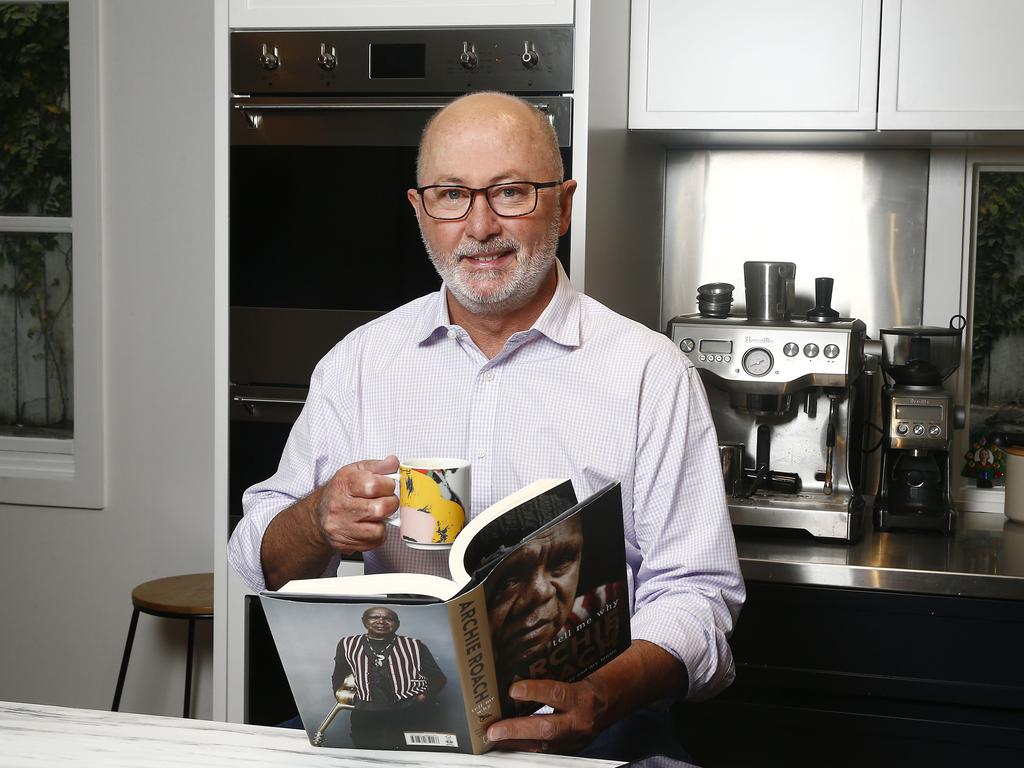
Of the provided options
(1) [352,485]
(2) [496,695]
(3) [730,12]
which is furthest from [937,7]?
(2) [496,695]

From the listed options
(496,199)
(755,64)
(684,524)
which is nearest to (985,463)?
(755,64)

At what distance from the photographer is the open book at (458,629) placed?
38.4 inches

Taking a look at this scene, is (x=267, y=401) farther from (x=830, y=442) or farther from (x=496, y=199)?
(x=830, y=442)

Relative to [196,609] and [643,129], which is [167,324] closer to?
[196,609]

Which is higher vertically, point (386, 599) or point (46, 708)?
point (386, 599)

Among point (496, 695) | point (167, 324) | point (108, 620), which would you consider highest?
point (167, 324)

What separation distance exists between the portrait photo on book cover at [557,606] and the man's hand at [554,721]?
0.01m

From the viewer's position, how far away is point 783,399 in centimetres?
231

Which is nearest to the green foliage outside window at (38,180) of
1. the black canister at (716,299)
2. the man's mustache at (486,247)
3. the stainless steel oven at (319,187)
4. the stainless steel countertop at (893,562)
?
the stainless steel oven at (319,187)

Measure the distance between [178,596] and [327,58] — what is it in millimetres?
1327

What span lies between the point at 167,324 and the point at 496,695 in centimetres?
214

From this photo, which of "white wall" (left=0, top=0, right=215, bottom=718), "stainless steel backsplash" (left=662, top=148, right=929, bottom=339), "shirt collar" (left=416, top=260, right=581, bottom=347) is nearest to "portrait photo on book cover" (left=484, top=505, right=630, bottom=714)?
"shirt collar" (left=416, top=260, right=581, bottom=347)

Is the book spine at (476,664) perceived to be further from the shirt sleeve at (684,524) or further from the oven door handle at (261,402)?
the oven door handle at (261,402)

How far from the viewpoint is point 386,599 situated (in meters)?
0.96
